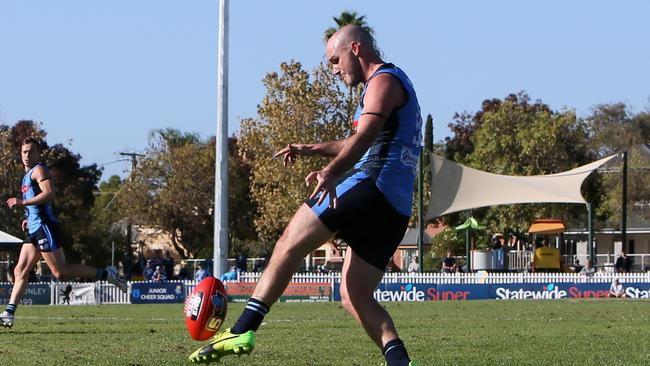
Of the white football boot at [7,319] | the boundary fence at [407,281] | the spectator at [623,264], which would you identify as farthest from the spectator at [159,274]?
the white football boot at [7,319]

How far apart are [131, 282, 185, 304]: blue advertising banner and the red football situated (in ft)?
99.3

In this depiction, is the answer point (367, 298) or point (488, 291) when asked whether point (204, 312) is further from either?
point (488, 291)

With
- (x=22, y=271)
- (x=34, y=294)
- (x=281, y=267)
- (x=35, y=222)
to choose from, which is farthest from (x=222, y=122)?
(x=281, y=267)

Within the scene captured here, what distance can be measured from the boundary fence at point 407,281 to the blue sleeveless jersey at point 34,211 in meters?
22.6

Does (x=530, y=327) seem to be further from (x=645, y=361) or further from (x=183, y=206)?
(x=183, y=206)

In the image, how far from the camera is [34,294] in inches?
1476

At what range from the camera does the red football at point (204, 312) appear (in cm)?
732

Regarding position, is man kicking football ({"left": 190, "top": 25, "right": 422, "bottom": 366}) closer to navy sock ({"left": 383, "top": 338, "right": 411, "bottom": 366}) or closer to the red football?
navy sock ({"left": 383, "top": 338, "right": 411, "bottom": 366})

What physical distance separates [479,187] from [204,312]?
41254 millimetres

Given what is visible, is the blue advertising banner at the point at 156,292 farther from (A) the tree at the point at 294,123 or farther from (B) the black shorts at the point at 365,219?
(B) the black shorts at the point at 365,219

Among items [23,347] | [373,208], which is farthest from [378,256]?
[23,347]

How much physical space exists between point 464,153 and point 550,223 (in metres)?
31.6

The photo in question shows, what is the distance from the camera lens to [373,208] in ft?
23.2

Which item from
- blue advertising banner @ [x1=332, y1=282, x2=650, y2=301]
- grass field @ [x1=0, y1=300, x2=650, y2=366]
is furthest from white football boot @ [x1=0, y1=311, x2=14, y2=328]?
blue advertising banner @ [x1=332, y1=282, x2=650, y2=301]
